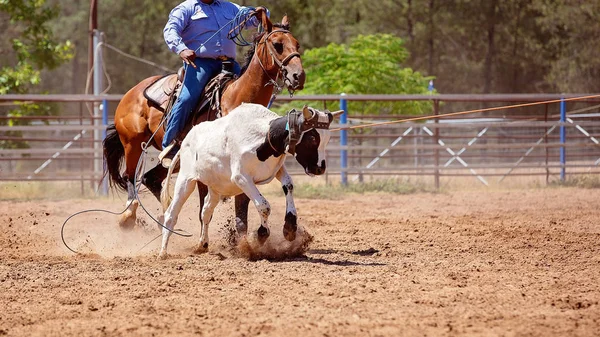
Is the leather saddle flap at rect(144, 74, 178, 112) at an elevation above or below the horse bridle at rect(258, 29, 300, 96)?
below

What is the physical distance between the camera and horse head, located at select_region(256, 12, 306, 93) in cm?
771

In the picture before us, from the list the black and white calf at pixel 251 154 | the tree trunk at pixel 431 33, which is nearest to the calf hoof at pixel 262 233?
the black and white calf at pixel 251 154

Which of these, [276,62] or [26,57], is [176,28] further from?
[26,57]

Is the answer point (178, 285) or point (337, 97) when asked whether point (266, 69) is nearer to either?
point (178, 285)

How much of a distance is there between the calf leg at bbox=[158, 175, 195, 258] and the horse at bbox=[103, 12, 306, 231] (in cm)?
54

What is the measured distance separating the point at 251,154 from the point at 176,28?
213 cm

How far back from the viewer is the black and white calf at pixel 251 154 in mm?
6758

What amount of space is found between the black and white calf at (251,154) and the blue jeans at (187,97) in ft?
2.42

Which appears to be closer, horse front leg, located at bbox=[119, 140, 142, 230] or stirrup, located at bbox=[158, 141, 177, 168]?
stirrup, located at bbox=[158, 141, 177, 168]

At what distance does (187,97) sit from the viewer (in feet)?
27.7

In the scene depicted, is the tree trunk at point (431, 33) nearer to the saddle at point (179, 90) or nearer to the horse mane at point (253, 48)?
the saddle at point (179, 90)

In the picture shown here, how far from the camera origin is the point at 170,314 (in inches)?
200

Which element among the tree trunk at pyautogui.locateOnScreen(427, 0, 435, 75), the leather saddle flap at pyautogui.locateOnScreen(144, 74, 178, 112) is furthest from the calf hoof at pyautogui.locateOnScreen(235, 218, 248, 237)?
the tree trunk at pyautogui.locateOnScreen(427, 0, 435, 75)

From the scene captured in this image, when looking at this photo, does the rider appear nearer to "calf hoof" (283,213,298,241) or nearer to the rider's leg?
the rider's leg
